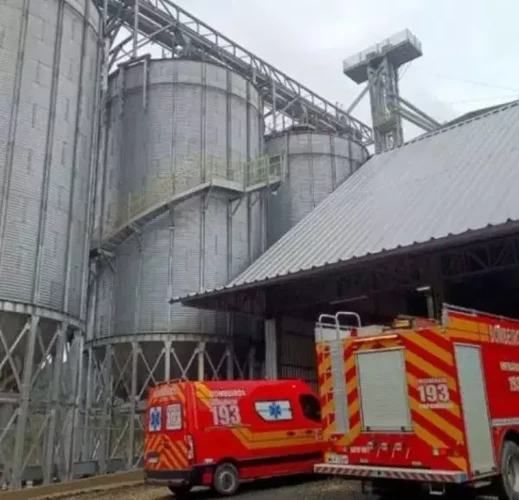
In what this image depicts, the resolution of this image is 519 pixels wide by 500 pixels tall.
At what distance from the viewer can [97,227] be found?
87.7ft

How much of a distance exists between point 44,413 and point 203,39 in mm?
22859

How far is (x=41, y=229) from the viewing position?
19234 mm

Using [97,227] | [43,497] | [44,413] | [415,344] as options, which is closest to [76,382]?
[44,413]

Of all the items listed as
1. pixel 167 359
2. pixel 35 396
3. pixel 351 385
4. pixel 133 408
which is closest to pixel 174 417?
pixel 351 385

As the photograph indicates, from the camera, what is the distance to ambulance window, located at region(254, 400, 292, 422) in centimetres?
1486

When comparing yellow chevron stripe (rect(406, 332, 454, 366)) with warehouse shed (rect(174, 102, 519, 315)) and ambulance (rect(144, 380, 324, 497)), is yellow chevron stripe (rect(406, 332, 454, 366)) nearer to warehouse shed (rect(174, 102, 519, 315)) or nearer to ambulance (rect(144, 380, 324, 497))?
ambulance (rect(144, 380, 324, 497))

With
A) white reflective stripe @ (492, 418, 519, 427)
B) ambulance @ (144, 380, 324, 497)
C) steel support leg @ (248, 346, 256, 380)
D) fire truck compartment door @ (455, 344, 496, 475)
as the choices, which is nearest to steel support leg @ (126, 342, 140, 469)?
steel support leg @ (248, 346, 256, 380)

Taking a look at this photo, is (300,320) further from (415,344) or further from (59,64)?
(415,344)

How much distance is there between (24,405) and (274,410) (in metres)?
7.62

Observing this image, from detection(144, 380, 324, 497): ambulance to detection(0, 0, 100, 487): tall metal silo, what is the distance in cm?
556

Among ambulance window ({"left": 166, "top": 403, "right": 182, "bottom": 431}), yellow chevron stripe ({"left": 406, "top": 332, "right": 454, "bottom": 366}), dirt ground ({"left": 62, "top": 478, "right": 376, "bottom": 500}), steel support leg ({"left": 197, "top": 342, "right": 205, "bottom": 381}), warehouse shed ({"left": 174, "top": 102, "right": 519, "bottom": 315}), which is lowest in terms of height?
dirt ground ({"left": 62, "top": 478, "right": 376, "bottom": 500})

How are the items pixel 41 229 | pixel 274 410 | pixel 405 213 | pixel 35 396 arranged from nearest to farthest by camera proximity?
pixel 274 410 < pixel 35 396 < pixel 41 229 < pixel 405 213

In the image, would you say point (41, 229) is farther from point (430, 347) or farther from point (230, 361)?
point (430, 347)

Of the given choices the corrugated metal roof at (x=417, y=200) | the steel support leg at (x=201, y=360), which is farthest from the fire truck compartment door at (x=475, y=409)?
the steel support leg at (x=201, y=360)
